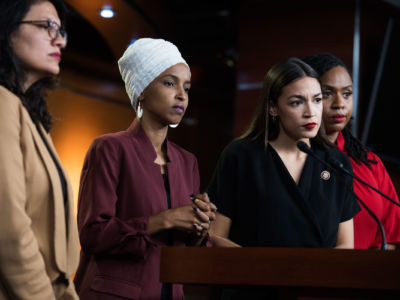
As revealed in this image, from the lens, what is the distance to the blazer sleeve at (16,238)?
1.41m

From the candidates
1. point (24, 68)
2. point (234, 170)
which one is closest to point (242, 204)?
point (234, 170)

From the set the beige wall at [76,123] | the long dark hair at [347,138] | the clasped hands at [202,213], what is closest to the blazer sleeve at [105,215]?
the clasped hands at [202,213]

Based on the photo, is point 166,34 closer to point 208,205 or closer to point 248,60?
point 248,60

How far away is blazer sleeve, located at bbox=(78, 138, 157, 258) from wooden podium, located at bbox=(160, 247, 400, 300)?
14.3 inches

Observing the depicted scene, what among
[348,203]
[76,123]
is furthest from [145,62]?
[76,123]

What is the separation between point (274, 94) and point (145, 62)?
512 millimetres

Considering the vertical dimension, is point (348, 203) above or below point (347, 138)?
below

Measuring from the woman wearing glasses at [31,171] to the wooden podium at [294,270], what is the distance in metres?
0.30

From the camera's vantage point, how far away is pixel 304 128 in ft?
7.12

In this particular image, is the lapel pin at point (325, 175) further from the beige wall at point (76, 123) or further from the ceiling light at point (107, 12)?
the beige wall at point (76, 123)

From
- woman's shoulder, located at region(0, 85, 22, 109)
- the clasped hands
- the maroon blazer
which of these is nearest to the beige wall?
the maroon blazer

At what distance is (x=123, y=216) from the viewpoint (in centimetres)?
195

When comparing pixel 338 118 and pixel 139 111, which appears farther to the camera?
pixel 338 118

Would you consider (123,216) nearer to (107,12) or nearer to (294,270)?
(294,270)
